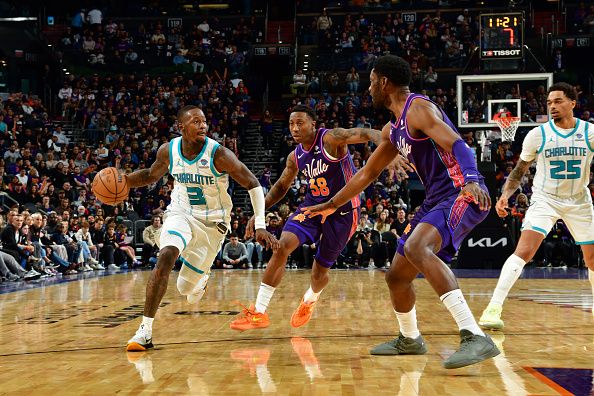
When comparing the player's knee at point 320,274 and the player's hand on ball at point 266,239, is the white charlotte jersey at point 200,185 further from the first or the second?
the player's knee at point 320,274

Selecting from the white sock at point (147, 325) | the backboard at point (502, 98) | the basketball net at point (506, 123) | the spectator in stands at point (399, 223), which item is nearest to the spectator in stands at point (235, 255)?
the spectator in stands at point (399, 223)

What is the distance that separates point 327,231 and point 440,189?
7.09 feet

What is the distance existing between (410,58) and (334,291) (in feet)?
56.6

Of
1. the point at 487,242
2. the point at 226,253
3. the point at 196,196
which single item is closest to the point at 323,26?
the point at 226,253

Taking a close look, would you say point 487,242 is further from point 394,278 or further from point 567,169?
point 394,278

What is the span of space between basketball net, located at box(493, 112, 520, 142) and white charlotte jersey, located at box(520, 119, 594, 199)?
401 inches

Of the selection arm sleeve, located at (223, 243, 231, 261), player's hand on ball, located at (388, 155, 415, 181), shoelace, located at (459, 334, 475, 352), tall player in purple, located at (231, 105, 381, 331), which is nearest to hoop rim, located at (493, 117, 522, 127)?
arm sleeve, located at (223, 243, 231, 261)

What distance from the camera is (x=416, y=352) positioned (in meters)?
5.44

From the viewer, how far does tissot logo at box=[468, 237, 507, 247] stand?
16.2 metres

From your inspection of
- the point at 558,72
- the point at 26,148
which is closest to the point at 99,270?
the point at 26,148

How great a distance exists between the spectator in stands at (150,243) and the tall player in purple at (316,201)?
10.7 metres

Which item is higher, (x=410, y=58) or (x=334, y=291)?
(x=410, y=58)

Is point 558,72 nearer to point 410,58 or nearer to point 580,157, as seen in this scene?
point 410,58

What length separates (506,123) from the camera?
55.9 ft
